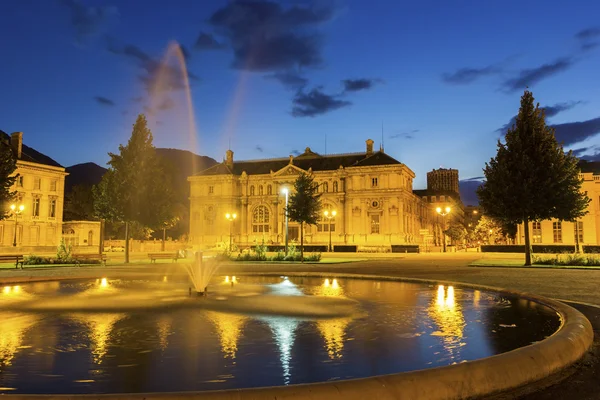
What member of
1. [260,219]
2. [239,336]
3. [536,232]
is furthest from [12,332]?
[260,219]

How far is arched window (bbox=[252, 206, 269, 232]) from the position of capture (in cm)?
9256

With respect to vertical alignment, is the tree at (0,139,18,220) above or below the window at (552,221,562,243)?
above

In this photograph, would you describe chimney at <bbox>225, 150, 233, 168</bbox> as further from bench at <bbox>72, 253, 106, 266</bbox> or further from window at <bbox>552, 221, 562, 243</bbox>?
Result: bench at <bbox>72, 253, 106, 266</bbox>

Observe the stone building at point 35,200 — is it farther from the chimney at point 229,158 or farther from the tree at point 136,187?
the chimney at point 229,158

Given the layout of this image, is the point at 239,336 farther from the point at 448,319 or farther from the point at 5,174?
the point at 5,174

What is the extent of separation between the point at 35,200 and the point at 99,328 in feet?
214

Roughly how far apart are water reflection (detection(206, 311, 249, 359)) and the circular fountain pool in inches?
0.8

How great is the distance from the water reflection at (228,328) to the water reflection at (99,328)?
1.68m

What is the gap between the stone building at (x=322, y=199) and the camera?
83.1m

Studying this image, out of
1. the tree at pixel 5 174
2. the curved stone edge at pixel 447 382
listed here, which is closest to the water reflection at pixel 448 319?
the curved stone edge at pixel 447 382

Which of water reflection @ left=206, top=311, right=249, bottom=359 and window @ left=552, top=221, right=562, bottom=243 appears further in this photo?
window @ left=552, top=221, right=562, bottom=243

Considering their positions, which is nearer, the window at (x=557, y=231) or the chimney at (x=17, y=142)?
the window at (x=557, y=231)

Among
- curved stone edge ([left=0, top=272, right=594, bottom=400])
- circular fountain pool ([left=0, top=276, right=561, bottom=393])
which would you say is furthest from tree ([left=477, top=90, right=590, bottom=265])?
curved stone edge ([left=0, top=272, right=594, bottom=400])

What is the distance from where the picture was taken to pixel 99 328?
8297 mm
